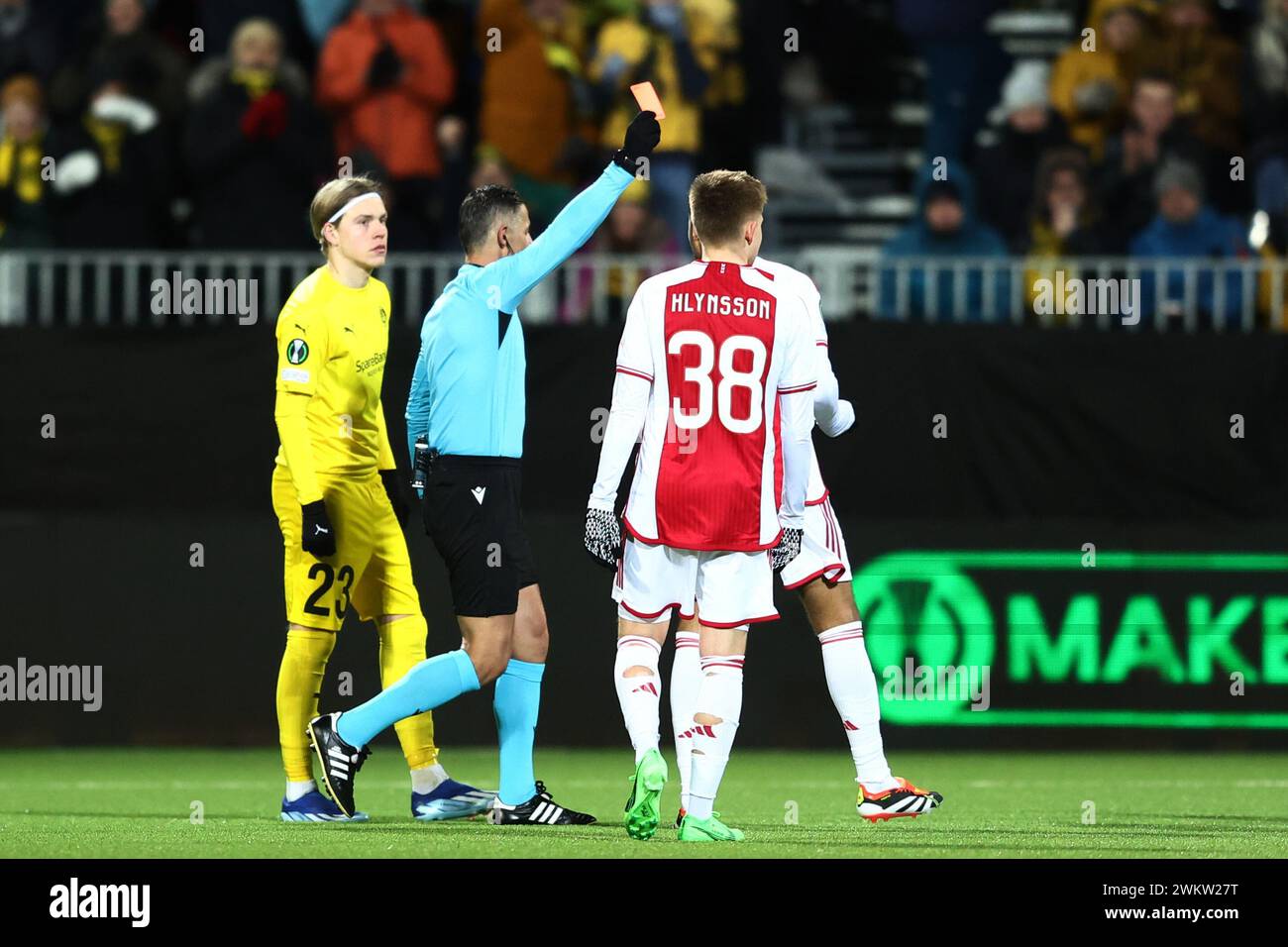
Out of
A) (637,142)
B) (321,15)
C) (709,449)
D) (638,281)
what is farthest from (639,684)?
(321,15)

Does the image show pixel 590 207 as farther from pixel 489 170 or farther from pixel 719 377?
pixel 489 170

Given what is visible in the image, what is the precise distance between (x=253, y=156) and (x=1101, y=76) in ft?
16.6

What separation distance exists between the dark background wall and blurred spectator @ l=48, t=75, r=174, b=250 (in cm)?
92

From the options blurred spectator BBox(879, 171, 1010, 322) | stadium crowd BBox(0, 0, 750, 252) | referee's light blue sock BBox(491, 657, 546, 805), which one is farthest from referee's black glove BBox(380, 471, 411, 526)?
blurred spectator BBox(879, 171, 1010, 322)

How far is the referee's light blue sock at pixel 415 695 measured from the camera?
834 centimetres

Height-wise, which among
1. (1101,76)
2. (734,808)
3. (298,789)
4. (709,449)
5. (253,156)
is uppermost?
(1101,76)

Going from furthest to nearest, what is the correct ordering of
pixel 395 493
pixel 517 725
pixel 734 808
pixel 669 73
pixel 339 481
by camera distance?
pixel 669 73
pixel 734 808
pixel 395 493
pixel 339 481
pixel 517 725

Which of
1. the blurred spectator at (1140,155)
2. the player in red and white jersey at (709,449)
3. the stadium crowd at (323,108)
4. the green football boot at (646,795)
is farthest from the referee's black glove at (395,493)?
the blurred spectator at (1140,155)

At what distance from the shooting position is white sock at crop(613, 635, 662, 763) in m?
8.07

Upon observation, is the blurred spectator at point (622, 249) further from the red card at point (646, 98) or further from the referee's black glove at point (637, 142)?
the referee's black glove at point (637, 142)

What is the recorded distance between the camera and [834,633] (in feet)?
29.3

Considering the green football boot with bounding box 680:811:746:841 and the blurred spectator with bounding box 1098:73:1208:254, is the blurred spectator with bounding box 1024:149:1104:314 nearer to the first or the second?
the blurred spectator with bounding box 1098:73:1208:254
